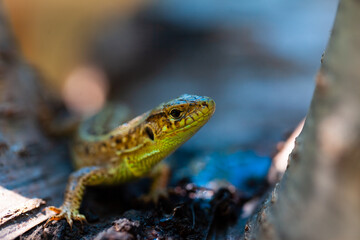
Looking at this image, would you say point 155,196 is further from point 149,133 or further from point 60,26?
point 60,26

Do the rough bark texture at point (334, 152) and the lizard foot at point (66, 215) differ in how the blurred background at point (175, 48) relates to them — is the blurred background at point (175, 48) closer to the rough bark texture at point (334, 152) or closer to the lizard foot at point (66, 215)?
the lizard foot at point (66, 215)

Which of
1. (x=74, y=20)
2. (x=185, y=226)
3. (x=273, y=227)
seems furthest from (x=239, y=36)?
(x=273, y=227)

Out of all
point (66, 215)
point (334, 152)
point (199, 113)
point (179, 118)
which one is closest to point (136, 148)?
point (179, 118)

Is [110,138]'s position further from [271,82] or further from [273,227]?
[271,82]

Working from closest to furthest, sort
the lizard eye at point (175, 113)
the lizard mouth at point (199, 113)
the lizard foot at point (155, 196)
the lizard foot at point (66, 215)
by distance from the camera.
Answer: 1. the lizard foot at point (66, 215)
2. the lizard mouth at point (199, 113)
3. the lizard eye at point (175, 113)
4. the lizard foot at point (155, 196)

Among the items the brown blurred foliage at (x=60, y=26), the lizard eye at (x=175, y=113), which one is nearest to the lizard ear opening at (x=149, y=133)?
the lizard eye at (x=175, y=113)

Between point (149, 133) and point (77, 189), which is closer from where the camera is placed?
point (77, 189)
